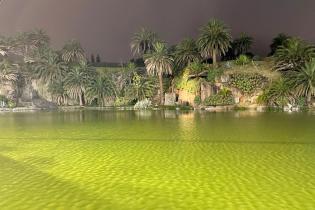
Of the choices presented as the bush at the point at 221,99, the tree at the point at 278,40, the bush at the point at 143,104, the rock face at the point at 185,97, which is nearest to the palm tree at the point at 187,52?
the rock face at the point at 185,97

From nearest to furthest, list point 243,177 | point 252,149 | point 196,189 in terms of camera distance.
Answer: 1. point 196,189
2. point 243,177
3. point 252,149

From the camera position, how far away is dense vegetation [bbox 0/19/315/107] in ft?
167

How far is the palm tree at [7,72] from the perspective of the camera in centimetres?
7444

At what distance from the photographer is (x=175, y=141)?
66.2 feet

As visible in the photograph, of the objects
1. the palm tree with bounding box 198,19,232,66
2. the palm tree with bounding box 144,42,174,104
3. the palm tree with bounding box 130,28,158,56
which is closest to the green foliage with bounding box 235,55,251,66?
the palm tree with bounding box 198,19,232,66

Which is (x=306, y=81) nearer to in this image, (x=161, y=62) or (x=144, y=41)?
(x=161, y=62)

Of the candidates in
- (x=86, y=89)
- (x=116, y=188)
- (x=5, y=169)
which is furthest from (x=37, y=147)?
(x=86, y=89)

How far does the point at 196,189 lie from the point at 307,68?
4123 centimetres

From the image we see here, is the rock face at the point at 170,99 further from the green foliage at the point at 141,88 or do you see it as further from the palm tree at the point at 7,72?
the palm tree at the point at 7,72

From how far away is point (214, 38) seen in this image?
57625 millimetres

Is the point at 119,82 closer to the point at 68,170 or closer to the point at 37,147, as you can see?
the point at 37,147

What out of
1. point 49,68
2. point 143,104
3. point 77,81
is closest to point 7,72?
point 49,68

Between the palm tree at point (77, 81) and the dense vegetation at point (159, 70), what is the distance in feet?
0.61

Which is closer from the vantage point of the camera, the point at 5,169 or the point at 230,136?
the point at 5,169
